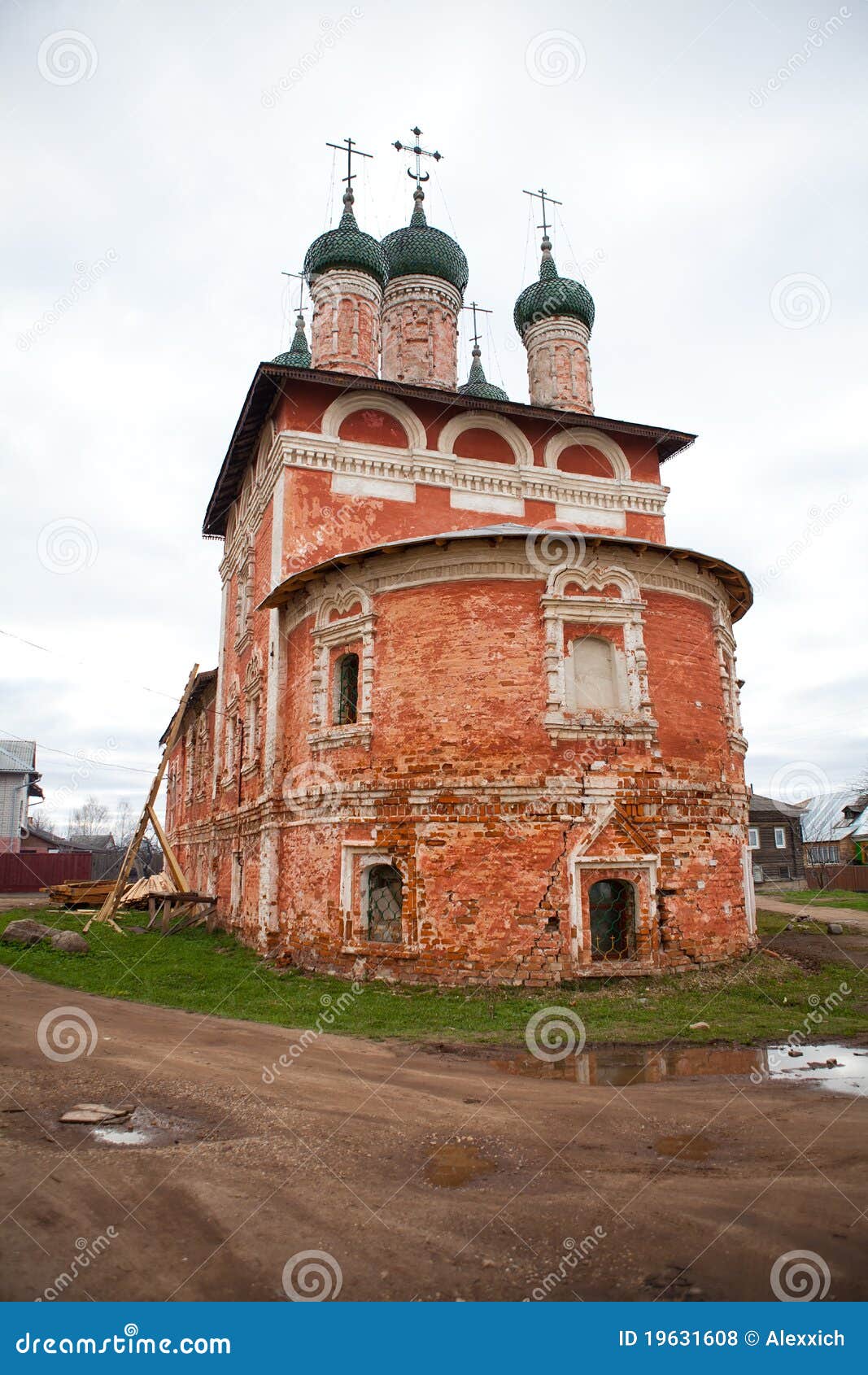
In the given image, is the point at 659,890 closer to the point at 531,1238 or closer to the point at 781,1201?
the point at 781,1201

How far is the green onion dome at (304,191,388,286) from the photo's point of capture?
19.2 metres

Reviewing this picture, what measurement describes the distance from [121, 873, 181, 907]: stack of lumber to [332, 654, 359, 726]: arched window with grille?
33.3 ft

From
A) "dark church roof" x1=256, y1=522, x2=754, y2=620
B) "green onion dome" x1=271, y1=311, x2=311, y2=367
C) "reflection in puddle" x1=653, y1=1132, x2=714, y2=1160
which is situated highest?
"green onion dome" x1=271, y1=311, x2=311, y2=367

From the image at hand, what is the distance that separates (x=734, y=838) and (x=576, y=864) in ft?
10.2

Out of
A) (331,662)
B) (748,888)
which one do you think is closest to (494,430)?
(331,662)

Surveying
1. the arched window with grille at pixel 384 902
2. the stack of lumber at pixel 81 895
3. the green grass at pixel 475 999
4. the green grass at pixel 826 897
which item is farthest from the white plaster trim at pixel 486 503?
the green grass at pixel 826 897

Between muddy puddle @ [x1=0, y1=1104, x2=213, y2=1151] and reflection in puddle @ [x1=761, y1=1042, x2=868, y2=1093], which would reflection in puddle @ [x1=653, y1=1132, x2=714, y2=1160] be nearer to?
reflection in puddle @ [x1=761, y1=1042, x2=868, y2=1093]

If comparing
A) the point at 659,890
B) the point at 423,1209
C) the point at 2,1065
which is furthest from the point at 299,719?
the point at 423,1209

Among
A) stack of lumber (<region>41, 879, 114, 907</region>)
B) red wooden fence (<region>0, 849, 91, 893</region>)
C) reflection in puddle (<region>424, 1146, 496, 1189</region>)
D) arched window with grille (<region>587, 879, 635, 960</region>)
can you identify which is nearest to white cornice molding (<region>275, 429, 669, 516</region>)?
arched window with grille (<region>587, 879, 635, 960</region>)

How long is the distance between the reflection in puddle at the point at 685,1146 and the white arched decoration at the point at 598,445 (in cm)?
1520

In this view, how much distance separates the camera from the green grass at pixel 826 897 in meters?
26.5

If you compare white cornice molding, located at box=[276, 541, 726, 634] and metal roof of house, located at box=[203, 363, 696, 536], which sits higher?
metal roof of house, located at box=[203, 363, 696, 536]

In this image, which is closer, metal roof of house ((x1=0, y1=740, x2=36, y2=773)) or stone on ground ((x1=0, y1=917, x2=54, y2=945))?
stone on ground ((x1=0, y1=917, x2=54, y2=945))
